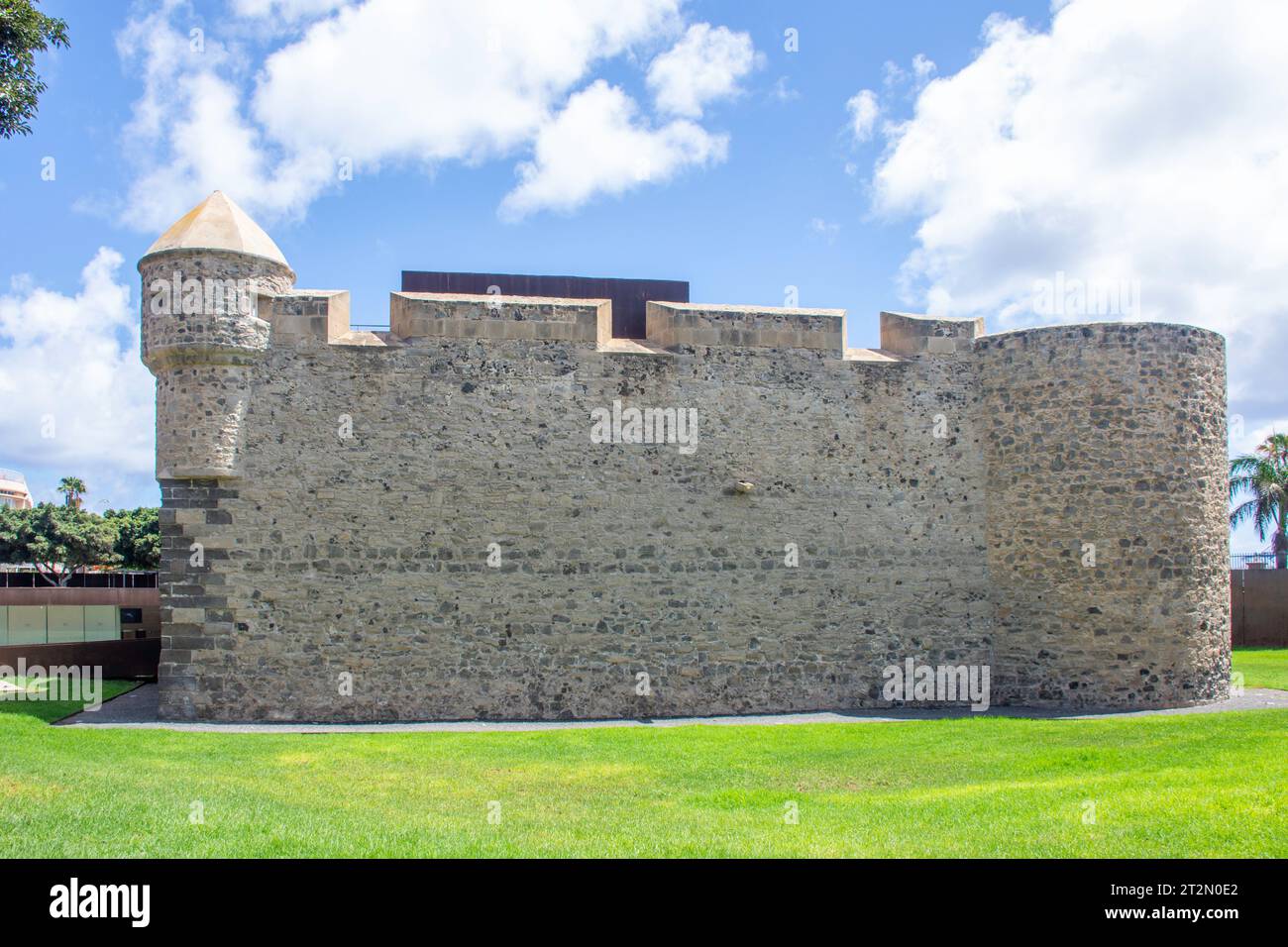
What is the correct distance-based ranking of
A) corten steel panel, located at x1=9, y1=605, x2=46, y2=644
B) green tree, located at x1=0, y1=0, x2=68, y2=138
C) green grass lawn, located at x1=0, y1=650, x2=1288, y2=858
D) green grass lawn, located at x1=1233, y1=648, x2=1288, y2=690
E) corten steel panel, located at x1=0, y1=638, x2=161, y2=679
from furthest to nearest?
1. corten steel panel, located at x1=9, y1=605, x2=46, y2=644
2. corten steel panel, located at x1=0, y1=638, x2=161, y2=679
3. green grass lawn, located at x1=1233, y1=648, x2=1288, y2=690
4. green tree, located at x1=0, y1=0, x2=68, y2=138
5. green grass lawn, located at x1=0, y1=650, x2=1288, y2=858

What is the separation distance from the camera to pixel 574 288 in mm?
19172

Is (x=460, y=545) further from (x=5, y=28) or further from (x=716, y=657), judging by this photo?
(x=5, y=28)

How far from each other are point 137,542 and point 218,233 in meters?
33.8

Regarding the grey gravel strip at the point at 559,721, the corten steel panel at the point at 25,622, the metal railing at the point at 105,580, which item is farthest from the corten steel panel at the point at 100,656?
the metal railing at the point at 105,580

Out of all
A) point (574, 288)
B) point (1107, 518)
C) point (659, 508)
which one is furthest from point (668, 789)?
point (574, 288)

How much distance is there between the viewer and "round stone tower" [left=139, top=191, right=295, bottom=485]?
12766mm

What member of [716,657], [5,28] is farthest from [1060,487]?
[5,28]

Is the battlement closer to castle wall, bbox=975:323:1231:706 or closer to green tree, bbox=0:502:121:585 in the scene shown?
castle wall, bbox=975:323:1231:706

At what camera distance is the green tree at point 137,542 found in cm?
4147

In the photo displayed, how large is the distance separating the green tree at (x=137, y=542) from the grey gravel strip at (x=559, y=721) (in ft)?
98.0

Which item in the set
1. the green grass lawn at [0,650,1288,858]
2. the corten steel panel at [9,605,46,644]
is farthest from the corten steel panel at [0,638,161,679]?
the corten steel panel at [9,605,46,644]

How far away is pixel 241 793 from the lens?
808 cm

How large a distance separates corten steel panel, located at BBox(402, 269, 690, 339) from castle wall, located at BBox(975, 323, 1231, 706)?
7.30 metres

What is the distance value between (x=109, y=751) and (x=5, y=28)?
8046 mm
